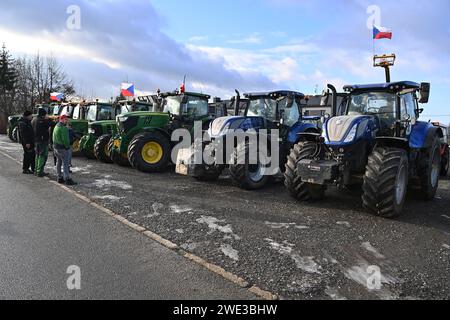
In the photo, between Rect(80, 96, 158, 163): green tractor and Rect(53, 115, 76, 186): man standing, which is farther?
Rect(80, 96, 158, 163): green tractor

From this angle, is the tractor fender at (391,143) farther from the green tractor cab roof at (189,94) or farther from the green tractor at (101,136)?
the green tractor at (101,136)

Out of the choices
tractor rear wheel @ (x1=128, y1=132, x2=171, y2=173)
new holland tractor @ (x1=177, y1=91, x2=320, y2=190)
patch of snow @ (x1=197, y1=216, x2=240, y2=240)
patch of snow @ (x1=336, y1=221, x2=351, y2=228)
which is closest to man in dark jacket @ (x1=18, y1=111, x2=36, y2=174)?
tractor rear wheel @ (x1=128, y1=132, x2=171, y2=173)

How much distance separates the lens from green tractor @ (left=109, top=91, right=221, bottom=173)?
11859mm

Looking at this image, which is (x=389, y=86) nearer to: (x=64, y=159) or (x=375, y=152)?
(x=375, y=152)

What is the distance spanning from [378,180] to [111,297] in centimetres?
458

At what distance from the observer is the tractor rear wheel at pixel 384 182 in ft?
21.0

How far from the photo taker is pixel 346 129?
688 centimetres

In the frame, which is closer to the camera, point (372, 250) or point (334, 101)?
point (372, 250)

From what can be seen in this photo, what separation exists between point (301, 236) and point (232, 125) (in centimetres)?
452

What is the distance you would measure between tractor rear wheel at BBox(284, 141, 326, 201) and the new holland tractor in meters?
1.43

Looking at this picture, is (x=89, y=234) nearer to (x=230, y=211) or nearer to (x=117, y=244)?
(x=117, y=244)

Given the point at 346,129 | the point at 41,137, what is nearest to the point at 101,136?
the point at 41,137

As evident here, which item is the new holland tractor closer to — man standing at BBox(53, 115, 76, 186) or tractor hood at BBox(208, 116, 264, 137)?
tractor hood at BBox(208, 116, 264, 137)

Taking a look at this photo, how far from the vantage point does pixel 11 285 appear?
4.00 metres
